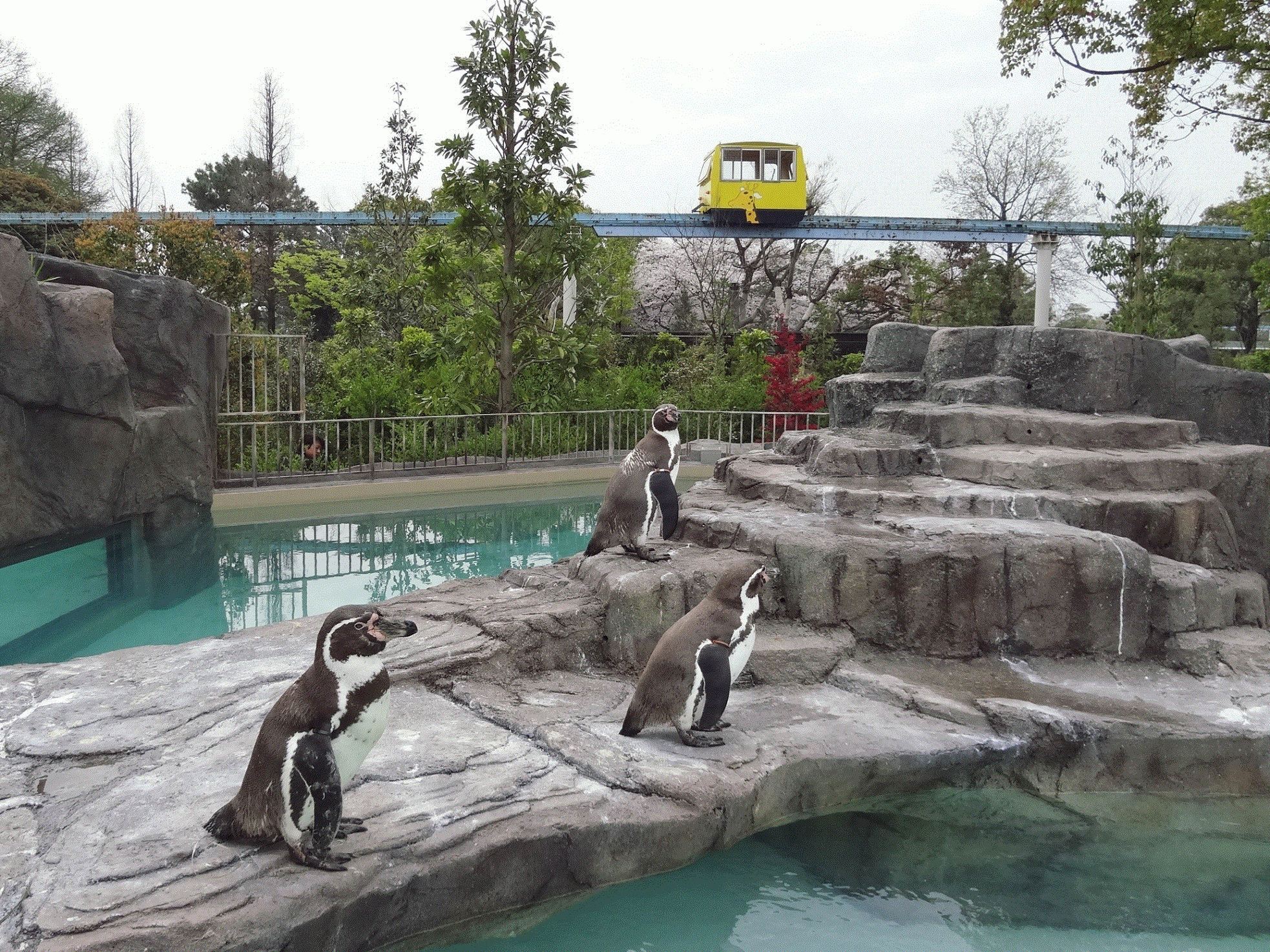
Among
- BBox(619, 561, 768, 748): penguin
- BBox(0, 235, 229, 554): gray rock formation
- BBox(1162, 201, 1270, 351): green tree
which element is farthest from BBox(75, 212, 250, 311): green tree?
BBox(1162, 201, 1270, 351): green tree

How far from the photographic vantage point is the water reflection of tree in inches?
348

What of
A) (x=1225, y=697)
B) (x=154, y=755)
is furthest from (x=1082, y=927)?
(x=154, y=755)

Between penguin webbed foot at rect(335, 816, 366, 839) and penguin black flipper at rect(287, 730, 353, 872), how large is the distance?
0.10m

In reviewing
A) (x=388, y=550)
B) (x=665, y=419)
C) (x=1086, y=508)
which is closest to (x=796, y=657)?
(x=665, y=419)

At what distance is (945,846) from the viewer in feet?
14.5

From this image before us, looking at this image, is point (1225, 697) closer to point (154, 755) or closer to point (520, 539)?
point (154, 755)

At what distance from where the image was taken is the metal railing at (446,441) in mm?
12461

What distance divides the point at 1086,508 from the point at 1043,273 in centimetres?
1294

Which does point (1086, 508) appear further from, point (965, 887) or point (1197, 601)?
point (965, 887)

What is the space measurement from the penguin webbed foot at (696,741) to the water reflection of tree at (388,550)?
4397 millimetres

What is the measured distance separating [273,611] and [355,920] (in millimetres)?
5338

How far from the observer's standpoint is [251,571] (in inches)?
372

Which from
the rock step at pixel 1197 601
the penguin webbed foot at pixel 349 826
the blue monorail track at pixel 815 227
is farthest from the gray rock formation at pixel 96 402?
the blue monorail track at pixel 815 227

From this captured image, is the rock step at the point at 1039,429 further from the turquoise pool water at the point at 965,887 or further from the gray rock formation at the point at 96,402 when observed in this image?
the gray rock formation at the point at 96,402
